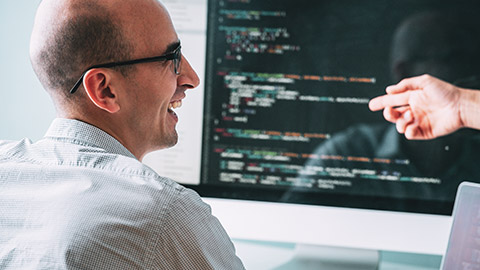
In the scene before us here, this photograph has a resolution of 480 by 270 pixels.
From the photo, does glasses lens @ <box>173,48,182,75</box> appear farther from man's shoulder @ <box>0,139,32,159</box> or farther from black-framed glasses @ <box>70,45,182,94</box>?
man's shoulder @ <box>0,139,32,159</box>

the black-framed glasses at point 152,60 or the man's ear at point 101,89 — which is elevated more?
the black-framed glasses at point 152,60

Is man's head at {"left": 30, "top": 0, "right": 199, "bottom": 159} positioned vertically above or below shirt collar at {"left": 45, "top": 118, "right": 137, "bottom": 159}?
above

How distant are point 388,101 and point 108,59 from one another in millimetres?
679

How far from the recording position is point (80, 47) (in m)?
0.84

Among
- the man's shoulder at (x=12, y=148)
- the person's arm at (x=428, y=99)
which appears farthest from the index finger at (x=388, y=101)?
the man's shoulder at (x=12, y=148)

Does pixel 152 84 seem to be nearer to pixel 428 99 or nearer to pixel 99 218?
pixel 99 218

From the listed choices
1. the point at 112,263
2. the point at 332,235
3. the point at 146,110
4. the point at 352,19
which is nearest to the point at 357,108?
the point at 352,19

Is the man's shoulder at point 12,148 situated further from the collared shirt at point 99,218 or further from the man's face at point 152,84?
the man's face at point 152,84

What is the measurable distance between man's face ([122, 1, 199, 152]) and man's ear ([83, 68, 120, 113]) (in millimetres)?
32

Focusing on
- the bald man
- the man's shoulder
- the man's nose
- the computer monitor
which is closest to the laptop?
the computer monitor

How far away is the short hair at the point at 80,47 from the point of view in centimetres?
83

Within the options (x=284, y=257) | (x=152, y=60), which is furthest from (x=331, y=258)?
(x=152, y=60)

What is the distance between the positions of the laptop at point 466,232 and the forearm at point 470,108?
1.06 ft

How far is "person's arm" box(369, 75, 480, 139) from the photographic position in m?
1.19
